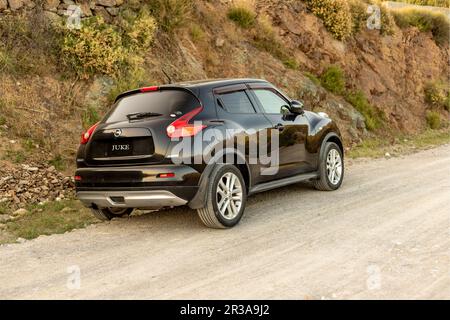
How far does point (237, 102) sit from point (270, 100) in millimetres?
819

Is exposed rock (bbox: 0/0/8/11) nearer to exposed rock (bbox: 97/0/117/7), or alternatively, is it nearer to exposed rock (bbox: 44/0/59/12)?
exposed rock (bbox: 44/0/59/12)

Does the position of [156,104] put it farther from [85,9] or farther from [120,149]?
[85,9]

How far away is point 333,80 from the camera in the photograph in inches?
640

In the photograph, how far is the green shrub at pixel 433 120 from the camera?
1853 centimetres

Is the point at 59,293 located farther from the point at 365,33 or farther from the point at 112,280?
the point at 365,33

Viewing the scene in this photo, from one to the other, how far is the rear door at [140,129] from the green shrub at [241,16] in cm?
951

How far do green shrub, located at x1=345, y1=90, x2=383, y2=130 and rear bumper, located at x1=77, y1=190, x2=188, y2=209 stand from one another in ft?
35.4

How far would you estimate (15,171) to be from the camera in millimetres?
8547

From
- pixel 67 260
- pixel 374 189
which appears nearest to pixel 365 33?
pixel 374 189

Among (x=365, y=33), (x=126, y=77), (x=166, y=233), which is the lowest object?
(x=166, y=233)

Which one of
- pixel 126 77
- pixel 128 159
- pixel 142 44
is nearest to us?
pixel 128 159

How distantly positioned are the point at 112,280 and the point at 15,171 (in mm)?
4392

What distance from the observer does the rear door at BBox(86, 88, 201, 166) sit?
245 inches

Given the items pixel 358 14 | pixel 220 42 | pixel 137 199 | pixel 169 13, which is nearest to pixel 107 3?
pixel 169 13
